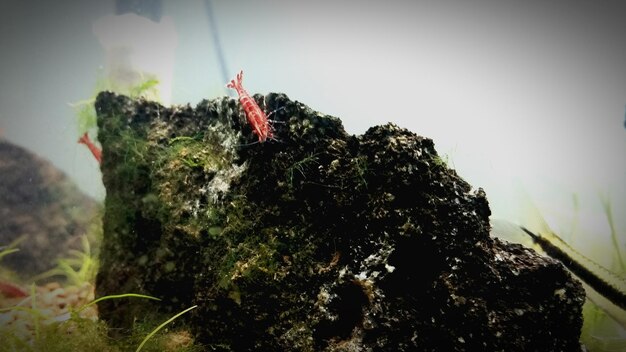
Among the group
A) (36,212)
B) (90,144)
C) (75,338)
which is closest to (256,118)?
(75,338)

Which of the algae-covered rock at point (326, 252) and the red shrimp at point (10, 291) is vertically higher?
the algae-covered rock at point (326, 252)

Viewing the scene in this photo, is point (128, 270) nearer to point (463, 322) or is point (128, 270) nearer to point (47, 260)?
point (463, 322)

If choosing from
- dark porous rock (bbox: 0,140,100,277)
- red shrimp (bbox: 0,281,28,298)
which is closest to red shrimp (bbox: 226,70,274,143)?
red shrimp (bbox: 0,281,28,298)

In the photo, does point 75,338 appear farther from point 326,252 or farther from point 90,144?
point 90,144

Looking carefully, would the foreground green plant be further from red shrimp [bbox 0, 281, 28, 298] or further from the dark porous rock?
the dark porous rock

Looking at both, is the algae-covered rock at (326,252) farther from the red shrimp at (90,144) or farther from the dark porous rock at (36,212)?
the dark porous rock at (36,212)

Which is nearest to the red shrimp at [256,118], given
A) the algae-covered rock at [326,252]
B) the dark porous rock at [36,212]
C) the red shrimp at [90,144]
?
the algae-covered rock at [326,252]

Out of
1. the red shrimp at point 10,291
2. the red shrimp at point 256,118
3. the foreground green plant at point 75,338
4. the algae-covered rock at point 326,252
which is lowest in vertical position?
the red shrimp at point 10,291
